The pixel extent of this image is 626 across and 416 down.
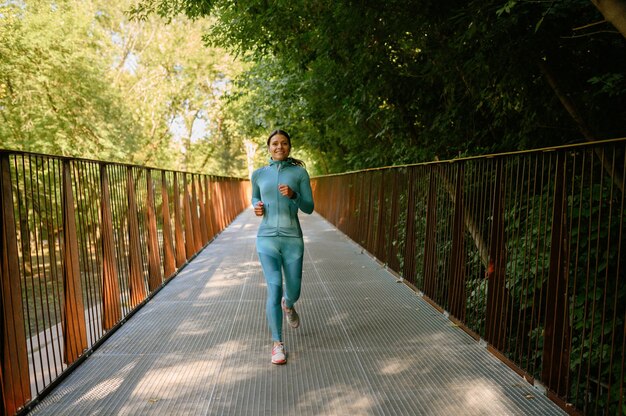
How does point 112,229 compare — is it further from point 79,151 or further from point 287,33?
point 79,151

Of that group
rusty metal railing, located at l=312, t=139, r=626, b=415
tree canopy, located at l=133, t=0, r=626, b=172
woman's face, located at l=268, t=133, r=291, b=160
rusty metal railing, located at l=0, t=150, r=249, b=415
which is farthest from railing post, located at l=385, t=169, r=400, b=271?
woman's face, located at l=268, t=133, r=291, b=160

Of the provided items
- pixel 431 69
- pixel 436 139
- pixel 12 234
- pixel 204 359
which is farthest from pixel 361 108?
pixel 12 234

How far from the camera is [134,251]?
638 centimetres

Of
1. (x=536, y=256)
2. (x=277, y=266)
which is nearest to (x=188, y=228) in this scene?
(x=277, y=266)

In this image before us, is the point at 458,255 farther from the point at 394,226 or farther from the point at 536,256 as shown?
the point at 394,226

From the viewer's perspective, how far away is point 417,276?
7.26 meters

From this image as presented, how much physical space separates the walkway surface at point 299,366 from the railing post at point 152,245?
1.11ft

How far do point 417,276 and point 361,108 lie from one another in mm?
4322

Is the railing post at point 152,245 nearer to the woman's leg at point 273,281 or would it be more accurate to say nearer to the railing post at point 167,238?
the railing post at point 167,238

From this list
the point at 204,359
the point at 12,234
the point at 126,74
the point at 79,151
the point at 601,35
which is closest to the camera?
the point at 12,234

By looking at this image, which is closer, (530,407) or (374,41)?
(530,407)

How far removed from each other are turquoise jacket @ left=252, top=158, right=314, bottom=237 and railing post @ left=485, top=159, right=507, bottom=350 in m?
1.65

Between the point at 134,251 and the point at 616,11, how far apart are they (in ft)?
17.8

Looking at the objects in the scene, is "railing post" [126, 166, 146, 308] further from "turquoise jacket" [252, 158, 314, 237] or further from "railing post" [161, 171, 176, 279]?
"turquoise jacket" [252, 158, 314, 237]
